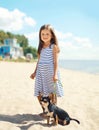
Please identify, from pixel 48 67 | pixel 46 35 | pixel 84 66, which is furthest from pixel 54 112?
pixel 84 66

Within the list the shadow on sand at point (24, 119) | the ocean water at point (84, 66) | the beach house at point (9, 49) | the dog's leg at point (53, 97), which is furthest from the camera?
the beach house at point (9, 49)

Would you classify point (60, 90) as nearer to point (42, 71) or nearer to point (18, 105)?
point (42, 71)

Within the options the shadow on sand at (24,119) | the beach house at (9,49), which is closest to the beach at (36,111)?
the shadow on sand at (24,119)

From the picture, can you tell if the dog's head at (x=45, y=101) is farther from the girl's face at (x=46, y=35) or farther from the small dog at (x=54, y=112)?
the girl's face at (x=46, y=35)

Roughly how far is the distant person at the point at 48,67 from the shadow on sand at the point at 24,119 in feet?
1.48

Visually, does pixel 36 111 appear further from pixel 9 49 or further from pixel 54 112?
pixel 9 49

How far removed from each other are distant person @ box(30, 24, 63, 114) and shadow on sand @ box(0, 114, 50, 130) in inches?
17.8

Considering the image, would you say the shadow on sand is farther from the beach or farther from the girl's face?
the girl's face

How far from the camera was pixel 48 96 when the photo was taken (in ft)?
18.7

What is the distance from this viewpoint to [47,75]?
18.9ft

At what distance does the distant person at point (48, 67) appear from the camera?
5.70 meters

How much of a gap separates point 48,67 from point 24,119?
102 cm

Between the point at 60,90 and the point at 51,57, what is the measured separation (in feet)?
1.92

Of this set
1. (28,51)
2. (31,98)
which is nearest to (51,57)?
(31,98)
